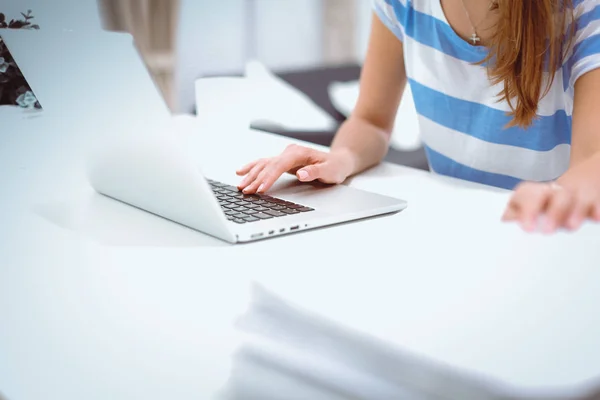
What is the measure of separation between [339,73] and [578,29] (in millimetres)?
1881

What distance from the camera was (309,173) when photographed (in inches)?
34.1

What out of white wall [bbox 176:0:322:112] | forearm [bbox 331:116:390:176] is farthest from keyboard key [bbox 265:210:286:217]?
white wall [bbox 176:0:322:112]

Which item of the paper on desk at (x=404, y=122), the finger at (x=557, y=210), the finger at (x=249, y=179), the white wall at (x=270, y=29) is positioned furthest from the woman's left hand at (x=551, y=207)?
the white wall at (x=270, y=29)

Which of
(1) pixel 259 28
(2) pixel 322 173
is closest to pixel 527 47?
(2) pixel 322 173

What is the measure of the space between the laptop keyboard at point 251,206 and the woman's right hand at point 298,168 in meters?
0.02

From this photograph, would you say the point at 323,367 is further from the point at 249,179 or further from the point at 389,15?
the point at 389,15

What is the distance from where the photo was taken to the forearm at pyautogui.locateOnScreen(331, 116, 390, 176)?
0.99 metres

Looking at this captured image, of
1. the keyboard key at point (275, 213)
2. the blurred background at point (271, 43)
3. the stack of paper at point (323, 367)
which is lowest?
the blurred background at point (271, 43)

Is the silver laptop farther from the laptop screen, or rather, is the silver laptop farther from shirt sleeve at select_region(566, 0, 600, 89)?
shirt sleeve at select_region(566, 0, 600, 89)

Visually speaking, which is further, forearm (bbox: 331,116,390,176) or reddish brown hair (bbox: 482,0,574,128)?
forearm (bbox: 331,116,390,176)

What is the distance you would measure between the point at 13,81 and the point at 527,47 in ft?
2.23

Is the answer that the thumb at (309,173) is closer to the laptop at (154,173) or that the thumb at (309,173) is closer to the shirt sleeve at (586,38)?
the laptop at (154,173)

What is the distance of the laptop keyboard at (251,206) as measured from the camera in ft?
2.38

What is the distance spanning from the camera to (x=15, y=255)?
25.1 inches
